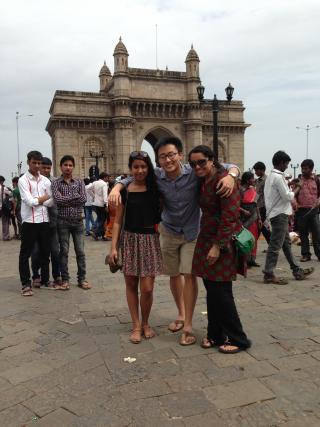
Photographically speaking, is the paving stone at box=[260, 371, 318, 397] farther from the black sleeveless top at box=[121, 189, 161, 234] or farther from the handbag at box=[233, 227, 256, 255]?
the black sleeveless top at box=[121, 189, 161, 234]

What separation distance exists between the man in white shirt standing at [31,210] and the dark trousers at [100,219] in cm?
569

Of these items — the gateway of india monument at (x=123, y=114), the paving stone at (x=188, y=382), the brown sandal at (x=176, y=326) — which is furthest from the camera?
the gateway of india monument at (x=123, y=114)

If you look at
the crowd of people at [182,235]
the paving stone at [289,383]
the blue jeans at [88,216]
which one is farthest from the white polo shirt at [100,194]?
the paving stone at [289,383]

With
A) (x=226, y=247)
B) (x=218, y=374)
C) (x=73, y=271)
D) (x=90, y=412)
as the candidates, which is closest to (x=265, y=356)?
(x=218, y=374)

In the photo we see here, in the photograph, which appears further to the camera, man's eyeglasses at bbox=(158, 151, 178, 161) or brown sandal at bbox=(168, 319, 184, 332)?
brown sandal at bbox=(168, 319, 184, 332)

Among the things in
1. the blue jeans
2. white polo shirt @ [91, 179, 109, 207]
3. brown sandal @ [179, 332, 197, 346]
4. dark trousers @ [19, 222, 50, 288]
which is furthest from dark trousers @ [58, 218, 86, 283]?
the blue jeans

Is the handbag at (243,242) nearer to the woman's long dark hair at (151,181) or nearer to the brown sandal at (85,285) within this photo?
the woman's long dark hair at (151,181)

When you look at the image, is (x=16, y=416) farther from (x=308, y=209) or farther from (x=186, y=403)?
(x=308, y=209)

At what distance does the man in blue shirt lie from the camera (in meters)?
3.73

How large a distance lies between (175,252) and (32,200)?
2.53 m

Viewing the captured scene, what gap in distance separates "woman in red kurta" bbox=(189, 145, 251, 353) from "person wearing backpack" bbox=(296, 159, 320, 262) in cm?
464

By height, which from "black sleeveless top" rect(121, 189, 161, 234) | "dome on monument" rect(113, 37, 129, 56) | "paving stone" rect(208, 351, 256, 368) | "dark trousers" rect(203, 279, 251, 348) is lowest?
"paving stone" rect(208, 351, 256, 368)

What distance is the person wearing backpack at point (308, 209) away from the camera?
776cm

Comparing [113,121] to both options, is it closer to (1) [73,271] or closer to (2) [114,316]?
(1) [73,271]
